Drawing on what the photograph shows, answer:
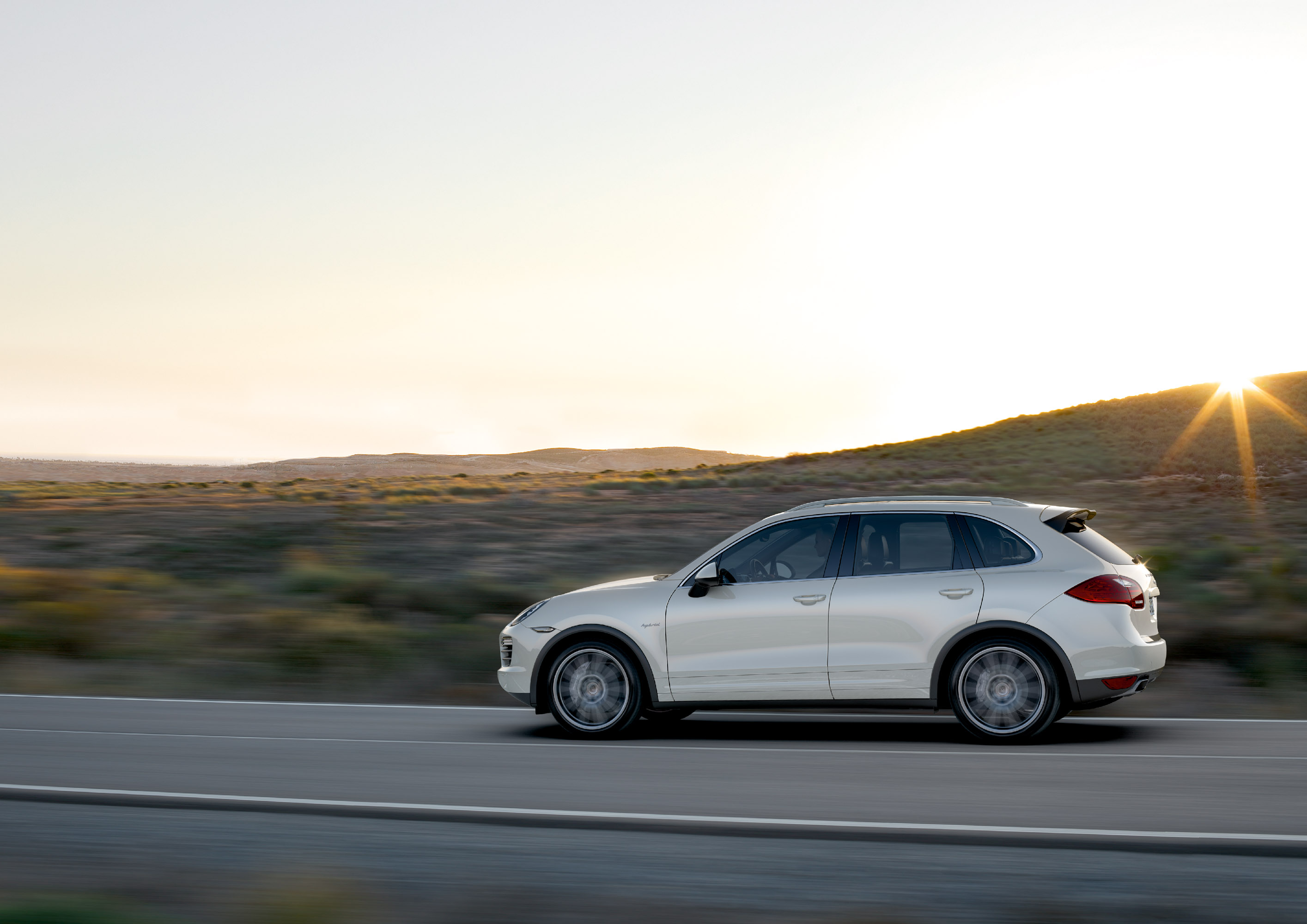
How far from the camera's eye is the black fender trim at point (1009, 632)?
8961 mm

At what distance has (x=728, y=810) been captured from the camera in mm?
7215

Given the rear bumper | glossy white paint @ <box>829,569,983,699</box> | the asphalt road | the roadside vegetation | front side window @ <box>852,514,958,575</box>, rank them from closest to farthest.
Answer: the asphalt road, the rear bumper, glossy white paint @ <box>829,569,983,699</box>, front side window @ <box>852,514,958,575</box>, the roadside vegetation

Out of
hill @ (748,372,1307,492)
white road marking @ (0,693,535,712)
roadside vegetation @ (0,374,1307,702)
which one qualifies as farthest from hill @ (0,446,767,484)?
white road marking @ (0,693,535,712)

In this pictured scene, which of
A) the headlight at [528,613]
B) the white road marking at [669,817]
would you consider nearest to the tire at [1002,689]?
the white road marking at [669,817]

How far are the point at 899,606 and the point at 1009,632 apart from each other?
29.2 inches

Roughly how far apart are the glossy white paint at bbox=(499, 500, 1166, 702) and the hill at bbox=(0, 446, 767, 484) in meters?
125

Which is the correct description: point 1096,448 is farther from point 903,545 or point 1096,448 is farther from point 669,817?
point 669,817

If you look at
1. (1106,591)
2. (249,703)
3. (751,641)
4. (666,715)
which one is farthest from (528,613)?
Result: (1106,591)

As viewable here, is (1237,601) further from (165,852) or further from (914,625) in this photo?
(165,852)

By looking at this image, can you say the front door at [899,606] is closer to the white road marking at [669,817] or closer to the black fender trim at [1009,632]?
the black fender trim at [1009,632]

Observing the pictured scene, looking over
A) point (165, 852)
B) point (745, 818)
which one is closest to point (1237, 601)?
point (745, 818)

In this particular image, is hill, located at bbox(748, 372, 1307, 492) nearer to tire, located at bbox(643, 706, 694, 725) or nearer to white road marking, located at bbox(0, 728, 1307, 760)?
tire, located at bbox(643, 706, 694, 725)

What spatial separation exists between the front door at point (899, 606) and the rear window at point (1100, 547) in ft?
2.52

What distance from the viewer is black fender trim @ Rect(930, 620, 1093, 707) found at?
A: 8.96m
